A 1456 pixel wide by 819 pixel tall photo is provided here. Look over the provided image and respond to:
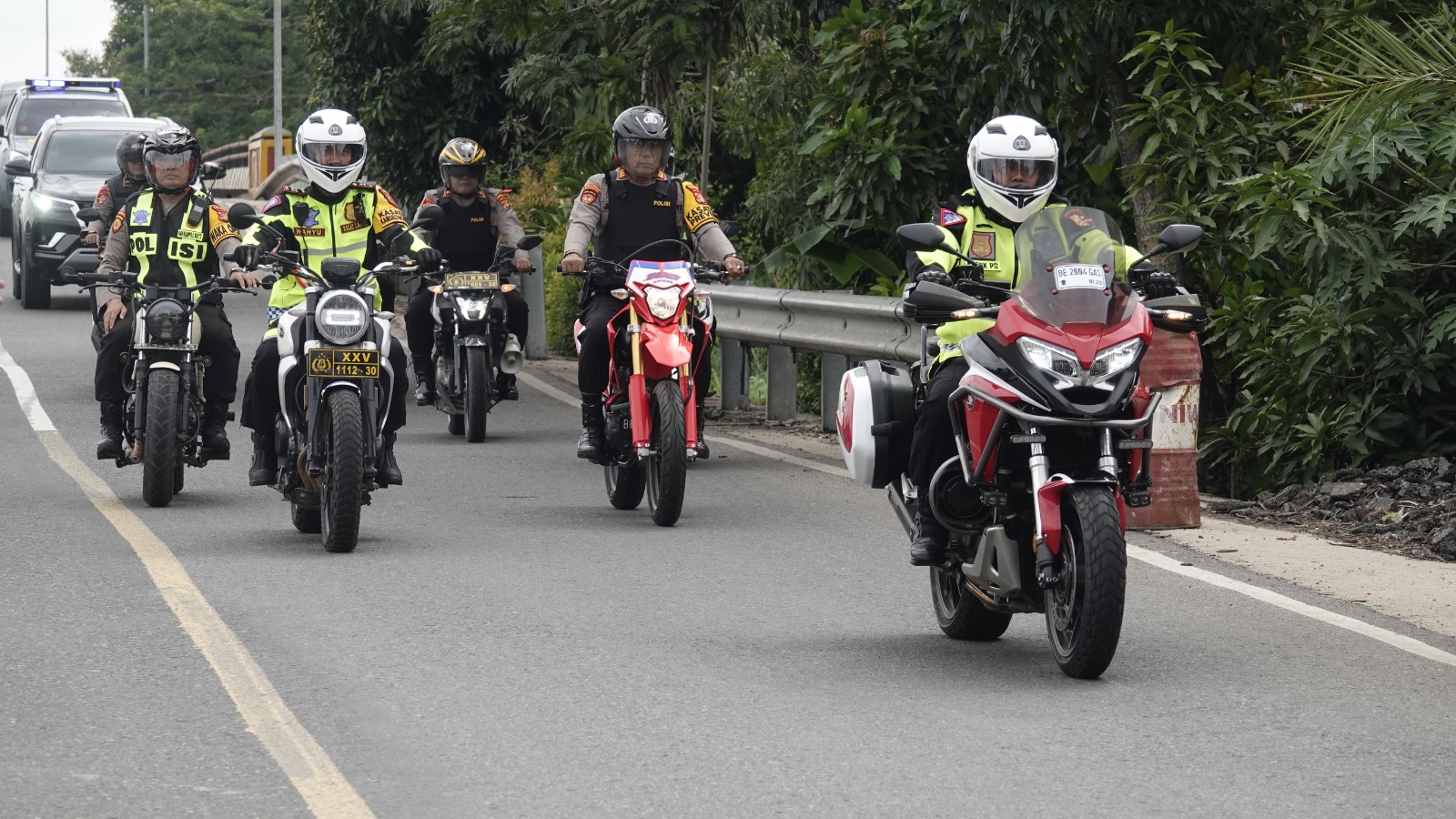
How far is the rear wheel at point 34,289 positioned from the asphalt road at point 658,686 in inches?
625

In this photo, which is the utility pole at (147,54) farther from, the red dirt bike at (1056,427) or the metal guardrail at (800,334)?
the red dirt bike at (1056,427)

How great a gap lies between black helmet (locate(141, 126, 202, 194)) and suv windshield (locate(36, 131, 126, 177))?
15647 mm

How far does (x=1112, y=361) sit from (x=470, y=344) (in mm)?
8177

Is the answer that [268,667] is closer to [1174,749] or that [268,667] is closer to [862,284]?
[1174,749]

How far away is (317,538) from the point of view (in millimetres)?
10328

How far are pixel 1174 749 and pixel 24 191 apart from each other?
2309cm

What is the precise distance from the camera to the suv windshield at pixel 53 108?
36.3 m

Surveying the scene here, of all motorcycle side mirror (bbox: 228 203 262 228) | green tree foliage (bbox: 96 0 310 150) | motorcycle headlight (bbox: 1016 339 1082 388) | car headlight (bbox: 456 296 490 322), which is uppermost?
green tree foliage (bbox: 96 0 310 150)

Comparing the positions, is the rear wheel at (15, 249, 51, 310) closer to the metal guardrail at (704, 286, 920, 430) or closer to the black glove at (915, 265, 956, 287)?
the metal guardrail at (704, 286, 920, 430)

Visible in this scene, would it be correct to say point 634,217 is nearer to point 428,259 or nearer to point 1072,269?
point 428,259

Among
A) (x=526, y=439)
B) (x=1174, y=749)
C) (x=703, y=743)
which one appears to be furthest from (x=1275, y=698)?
(x=526, y=439)

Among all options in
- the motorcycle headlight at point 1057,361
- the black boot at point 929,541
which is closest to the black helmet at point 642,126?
the black boot at point 929,541

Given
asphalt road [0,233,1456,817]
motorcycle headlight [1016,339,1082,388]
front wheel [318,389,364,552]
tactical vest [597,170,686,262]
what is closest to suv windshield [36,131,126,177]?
tactical vest [597,170,686,262]

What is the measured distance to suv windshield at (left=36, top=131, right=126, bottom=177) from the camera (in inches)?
1069
